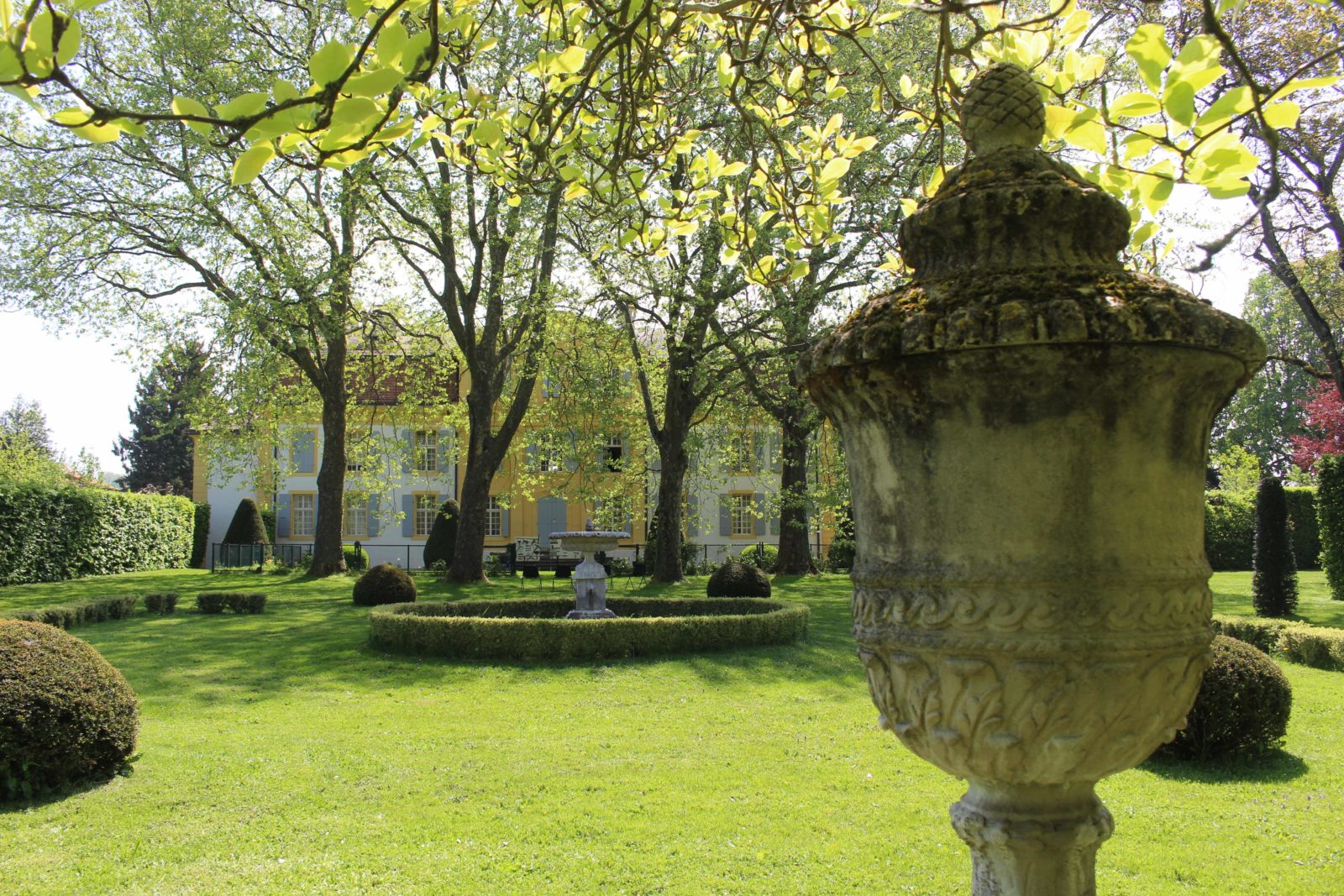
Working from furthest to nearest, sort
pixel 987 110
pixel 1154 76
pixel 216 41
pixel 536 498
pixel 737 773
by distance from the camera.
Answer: pixel 536 498
pixel 216 41
pixel 737 773
pixel 987 110
pixel 1154 76

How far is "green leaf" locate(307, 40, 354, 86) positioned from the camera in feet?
6.42

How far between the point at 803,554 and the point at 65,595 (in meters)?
17.4

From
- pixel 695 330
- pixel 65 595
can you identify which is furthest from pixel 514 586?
pixel 65 595

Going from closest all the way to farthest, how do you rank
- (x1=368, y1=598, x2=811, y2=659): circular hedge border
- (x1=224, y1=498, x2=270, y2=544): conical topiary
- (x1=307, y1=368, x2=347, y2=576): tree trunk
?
1. (x1=368, y1=598, x2=811, y2=659): circular hedge border
2. (x1=307, y1=368, x2=347, y2=576): tree trunk
3. (x1=224, y1=498, x2=270, y2=544): conical topiary

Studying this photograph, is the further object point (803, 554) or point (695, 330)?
point (803, 554)

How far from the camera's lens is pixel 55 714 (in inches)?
261

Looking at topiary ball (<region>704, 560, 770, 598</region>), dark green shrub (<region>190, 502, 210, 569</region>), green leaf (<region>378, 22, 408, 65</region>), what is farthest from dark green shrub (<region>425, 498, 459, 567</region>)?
green leaf (<region>378, 22, 408, 65</region>)

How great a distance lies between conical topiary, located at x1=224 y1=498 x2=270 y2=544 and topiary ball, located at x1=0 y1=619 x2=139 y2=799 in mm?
27260

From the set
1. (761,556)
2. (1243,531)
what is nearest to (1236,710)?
(761,556)

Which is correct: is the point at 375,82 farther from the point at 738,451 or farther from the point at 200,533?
the point at 200,533

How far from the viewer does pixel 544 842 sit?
596 cm

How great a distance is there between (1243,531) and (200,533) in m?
35.0

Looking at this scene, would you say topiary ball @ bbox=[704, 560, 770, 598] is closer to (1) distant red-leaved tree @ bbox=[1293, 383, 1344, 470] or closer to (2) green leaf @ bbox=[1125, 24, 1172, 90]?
(2) green leaf @ bbox=[1125, 24, 1172, 90]

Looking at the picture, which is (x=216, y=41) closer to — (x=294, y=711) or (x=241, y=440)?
(x=241, y=440)
